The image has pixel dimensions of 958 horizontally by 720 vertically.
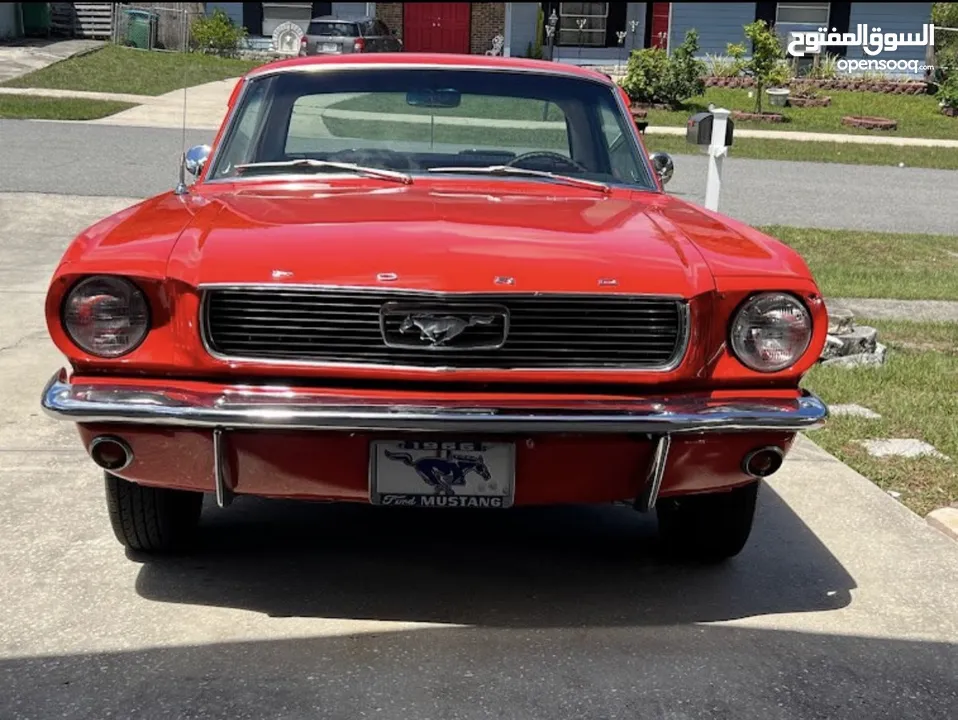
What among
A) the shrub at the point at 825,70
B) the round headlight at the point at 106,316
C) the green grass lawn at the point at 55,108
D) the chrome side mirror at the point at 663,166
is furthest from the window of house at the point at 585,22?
the round headlight at the point at 106,316

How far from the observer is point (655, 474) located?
11.8 ft

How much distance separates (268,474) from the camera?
356cm

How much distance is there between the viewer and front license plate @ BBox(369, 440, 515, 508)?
353cm

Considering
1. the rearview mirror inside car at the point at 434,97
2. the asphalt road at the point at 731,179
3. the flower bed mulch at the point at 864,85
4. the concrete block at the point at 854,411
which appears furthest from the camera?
the flower bed mulch at the point at 864,85

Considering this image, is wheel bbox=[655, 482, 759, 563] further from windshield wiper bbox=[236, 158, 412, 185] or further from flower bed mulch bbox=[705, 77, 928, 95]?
flower bed mulch bbox=[705, 77, 928, 95]

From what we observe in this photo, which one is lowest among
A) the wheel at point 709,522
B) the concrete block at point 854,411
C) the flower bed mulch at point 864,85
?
the flower bed mulch at point 864,85

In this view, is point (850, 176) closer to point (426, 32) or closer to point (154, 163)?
point (154, 163)

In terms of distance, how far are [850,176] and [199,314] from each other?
14.7 metres

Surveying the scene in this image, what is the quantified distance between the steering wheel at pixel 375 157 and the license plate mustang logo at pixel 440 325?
1364 millimetres

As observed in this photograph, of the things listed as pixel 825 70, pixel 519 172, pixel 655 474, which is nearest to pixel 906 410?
pixel 519 172

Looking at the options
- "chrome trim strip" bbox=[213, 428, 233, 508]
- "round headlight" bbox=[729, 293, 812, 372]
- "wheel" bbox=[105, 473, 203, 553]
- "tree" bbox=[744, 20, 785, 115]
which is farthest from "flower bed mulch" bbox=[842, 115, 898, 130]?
"chrome trim strip" bbox=[213, 428, 233, 508]

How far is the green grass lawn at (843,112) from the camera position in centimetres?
2290

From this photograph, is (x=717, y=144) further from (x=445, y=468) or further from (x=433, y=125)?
(x=445, y=468)

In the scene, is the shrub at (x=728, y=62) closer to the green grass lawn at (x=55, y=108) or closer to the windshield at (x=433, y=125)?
the green grass lawn at (x=55, y=108)
